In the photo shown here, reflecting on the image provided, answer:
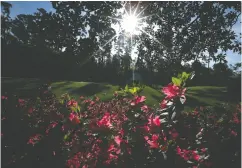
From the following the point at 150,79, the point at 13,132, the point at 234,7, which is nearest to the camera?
the point at 13,132

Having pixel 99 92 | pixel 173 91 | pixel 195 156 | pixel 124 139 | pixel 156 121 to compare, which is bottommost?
pixel 99 92

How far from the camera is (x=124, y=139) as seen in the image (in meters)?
3.02

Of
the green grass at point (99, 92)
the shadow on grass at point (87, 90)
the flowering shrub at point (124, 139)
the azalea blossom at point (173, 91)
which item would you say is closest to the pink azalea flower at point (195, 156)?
the flowering shrub at point (124, 139)

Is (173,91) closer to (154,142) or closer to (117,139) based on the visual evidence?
(154,142)

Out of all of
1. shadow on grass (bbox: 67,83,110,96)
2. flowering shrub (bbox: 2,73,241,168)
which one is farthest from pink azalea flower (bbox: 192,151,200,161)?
shadow on grass (bbox: 67,83,110,96)

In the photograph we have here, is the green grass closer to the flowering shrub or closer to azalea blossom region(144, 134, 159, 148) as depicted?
the flowering shrub

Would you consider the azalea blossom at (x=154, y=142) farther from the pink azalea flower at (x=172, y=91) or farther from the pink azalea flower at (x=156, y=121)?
the pink azalea flower at (x=172, y=91)

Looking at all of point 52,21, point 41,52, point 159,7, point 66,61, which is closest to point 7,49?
point 41,52

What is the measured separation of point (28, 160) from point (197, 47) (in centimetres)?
441

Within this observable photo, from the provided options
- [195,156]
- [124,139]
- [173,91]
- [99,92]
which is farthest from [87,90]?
[173,91]

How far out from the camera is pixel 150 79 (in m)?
36.0

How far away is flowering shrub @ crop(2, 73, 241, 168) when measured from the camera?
274 cm

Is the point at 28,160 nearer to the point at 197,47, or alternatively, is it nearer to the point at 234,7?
the point at 197,47

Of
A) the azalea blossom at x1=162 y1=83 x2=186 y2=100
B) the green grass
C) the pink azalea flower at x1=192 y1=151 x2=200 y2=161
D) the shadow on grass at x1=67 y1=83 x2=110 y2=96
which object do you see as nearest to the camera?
the azalea blossom at x1=162 y1=83 x2=186 y2=100
